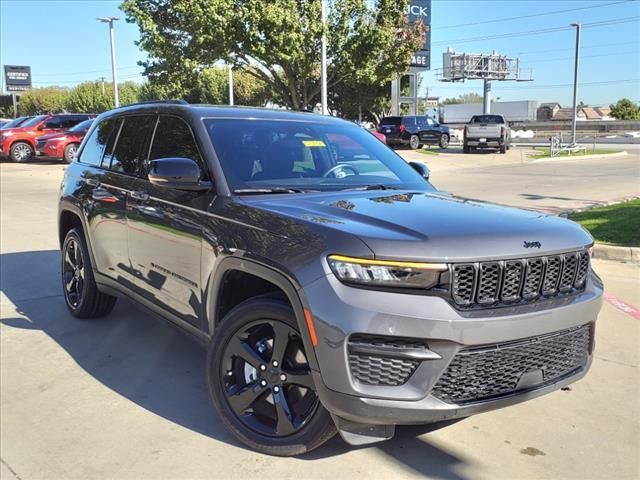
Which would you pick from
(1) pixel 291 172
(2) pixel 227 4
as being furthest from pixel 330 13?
(1) pixel 291 172

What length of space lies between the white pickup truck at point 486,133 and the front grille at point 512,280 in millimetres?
29643

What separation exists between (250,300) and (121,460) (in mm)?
1076

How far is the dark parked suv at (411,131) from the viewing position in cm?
3316

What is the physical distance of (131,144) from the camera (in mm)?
4773

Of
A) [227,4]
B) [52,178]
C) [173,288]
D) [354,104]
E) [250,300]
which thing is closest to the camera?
[250,300]

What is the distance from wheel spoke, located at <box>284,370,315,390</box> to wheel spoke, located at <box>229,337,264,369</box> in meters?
0.19

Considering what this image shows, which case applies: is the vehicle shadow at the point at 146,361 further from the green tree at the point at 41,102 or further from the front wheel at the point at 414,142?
the green tree at the point at 41,102

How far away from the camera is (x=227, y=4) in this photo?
24.4 meters

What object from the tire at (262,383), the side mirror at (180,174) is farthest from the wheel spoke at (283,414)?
the side mirror at (180,174)

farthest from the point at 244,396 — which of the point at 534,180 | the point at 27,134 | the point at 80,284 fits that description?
the point at 27,134

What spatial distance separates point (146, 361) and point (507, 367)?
276cm

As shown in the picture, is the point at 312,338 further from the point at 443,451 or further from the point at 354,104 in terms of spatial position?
the point at 354,104

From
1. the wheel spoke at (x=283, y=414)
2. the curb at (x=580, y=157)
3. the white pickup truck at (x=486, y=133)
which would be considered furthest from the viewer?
the white pickup truck at (x=486, y=133)

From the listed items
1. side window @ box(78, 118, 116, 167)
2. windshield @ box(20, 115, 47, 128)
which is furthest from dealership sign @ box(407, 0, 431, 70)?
side window @ box(78, 118, 116, 167)
